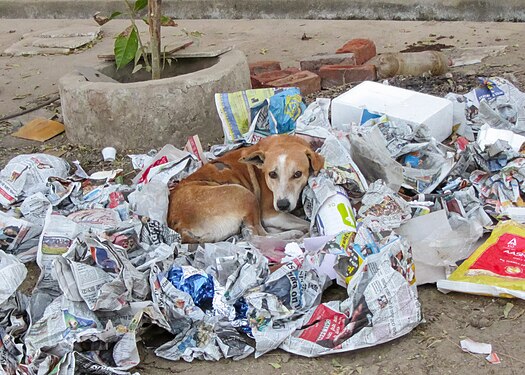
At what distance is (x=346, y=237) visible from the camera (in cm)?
360

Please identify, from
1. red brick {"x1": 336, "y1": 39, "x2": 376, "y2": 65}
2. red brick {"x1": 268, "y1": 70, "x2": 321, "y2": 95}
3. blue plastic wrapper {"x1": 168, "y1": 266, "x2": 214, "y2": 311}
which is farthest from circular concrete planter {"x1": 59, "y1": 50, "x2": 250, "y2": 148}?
blue plastic wrapper {"x1": 168, "y1": 266, "x2": 214, "y2": 311}

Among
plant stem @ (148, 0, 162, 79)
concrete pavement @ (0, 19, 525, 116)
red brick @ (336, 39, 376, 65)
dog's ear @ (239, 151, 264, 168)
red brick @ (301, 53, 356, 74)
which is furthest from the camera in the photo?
concrete pavement @ (0, 19, 525, 116)

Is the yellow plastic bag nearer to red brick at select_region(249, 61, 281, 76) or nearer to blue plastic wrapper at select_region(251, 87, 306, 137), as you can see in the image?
blue plastic wrapper at select_region(251, 87, 306, 137)

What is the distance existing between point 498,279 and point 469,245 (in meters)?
0.31

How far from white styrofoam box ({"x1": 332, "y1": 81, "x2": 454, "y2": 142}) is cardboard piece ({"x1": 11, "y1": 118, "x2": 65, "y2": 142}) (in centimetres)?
220

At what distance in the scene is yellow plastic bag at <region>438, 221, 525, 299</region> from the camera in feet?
11.0

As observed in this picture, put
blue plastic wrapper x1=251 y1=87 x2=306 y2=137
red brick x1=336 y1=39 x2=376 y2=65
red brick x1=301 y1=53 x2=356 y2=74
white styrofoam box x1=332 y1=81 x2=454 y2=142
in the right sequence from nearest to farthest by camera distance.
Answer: white styrofoam box x1=332 y1=81 x2=454 y2=142, blue plastic wrapper x1=251 y1=87 x2=306 y2=137, red brick x1=301 y1=53 x2=356 y2=74, red brick x1=336 y1=39 x2=376 y2=65

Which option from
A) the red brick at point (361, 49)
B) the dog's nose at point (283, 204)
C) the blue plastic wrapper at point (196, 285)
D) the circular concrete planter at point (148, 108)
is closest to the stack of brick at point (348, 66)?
the red brick at point (361, 49)

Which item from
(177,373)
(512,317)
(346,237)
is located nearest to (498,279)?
(512,317)

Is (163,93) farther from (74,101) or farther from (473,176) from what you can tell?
(473,176)

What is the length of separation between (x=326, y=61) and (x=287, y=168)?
249 cm

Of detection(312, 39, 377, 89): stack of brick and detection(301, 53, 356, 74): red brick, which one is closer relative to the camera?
detection(312, 39, 377, 89): stack of brick

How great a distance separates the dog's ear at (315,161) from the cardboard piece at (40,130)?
8.14ft

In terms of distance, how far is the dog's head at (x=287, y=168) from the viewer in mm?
4043
